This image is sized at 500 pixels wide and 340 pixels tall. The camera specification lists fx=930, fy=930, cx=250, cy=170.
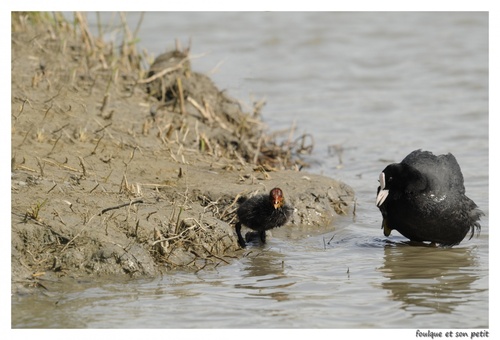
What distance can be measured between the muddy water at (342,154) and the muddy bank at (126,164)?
0.26 m

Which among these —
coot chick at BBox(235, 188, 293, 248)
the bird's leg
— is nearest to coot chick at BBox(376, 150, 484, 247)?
coot chick at BBox(235, 188, 293, 248)

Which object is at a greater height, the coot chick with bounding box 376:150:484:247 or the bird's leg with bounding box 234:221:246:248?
the coot chick with bounding box 376:150:484:247

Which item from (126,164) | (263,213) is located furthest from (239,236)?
(126,164)

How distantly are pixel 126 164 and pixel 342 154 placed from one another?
13.4 ft

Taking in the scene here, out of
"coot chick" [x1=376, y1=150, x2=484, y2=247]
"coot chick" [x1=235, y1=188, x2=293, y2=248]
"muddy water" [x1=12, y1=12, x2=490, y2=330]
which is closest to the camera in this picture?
"muddy water" [x1=12, y1=12, x2=490, y2=330]

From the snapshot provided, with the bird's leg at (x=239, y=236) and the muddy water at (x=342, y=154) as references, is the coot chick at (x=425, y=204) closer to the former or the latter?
the muddy water at (x=342, y=154)

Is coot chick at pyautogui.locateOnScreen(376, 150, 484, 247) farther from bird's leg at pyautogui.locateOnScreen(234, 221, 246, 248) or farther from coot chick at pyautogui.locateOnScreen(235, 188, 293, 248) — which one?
bird's leg at pyautogui.locateOnScreen(234, 221, 246, 248)

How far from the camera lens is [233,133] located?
1040 cm

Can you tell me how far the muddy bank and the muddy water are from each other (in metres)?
0.26

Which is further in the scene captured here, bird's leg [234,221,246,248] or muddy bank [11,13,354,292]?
bird's leg [234,221,246,248]

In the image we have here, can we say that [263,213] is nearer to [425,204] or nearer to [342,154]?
[425,204]

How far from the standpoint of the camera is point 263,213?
26.3 feet

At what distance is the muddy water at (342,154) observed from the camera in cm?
646

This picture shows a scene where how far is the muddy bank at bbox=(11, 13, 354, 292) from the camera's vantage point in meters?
7.00
